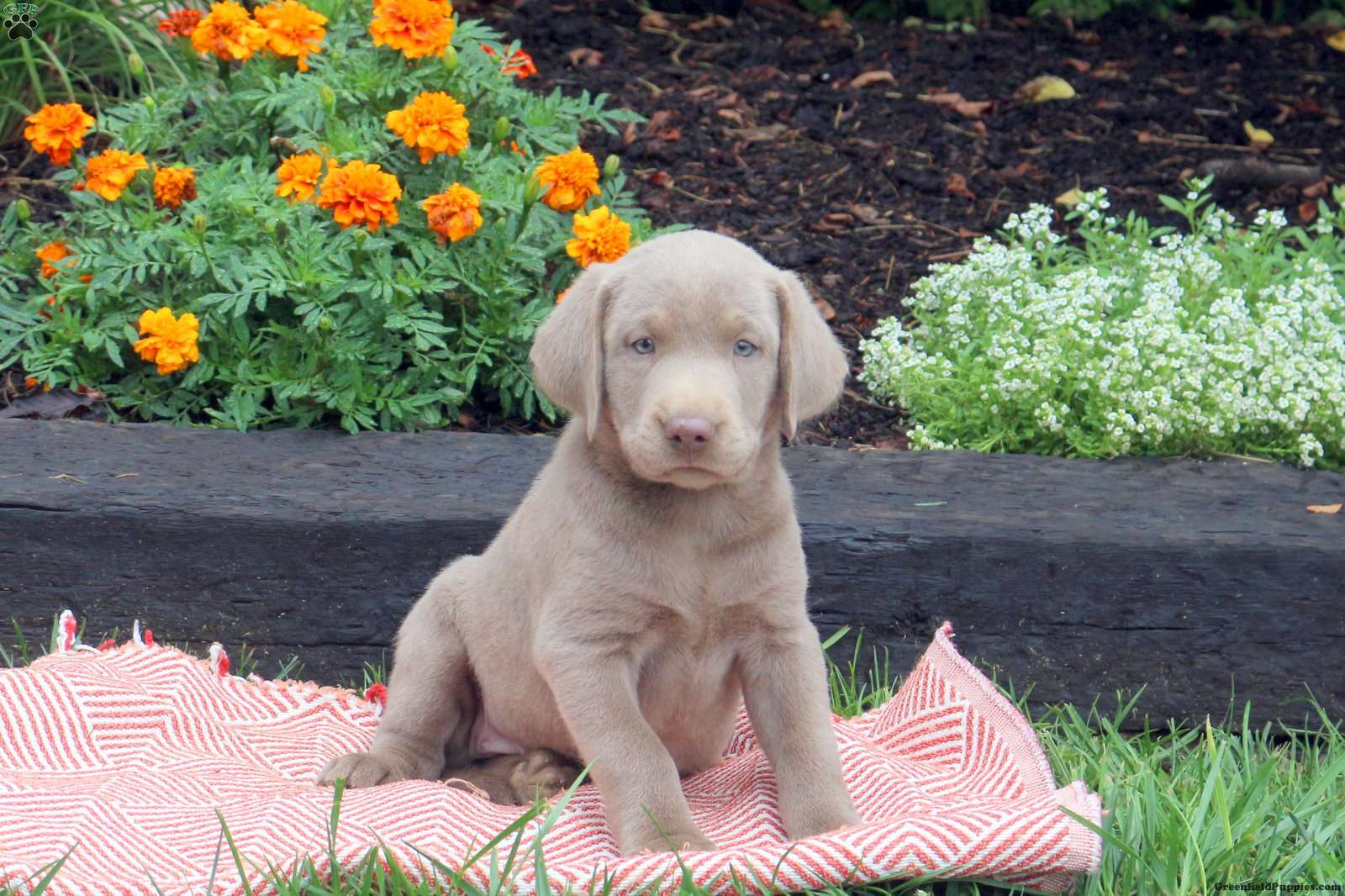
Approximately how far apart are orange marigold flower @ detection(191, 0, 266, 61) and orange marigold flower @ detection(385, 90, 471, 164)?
0.59m

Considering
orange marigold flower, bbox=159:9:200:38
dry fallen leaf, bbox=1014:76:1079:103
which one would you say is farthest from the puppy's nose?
dry fallen leaf, bbox=1014:76:1079:103

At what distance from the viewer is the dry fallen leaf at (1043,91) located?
700 centimetres

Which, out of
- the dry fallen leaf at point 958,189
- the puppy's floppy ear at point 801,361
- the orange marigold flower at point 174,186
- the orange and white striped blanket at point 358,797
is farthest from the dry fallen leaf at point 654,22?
the puppy's floppy ear at point 801,361

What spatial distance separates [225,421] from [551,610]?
72.1 inches

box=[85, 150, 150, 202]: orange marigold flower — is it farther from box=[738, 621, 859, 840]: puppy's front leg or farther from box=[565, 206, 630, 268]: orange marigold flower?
box=[738, 621, 859, 840]: puppy's front leg

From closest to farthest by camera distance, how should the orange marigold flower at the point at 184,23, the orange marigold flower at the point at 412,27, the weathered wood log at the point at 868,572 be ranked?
the weathered wood log at the point at 868,572
the orange marigold flower at the point at 412,27
the orange marigold flower at the point at 184,23

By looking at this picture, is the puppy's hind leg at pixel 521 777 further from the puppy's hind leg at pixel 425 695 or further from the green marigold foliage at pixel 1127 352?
the green marigold foliage at pixel 1127 352

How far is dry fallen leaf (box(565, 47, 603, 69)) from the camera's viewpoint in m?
6.83

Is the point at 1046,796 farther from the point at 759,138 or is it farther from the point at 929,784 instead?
the point at 759,138

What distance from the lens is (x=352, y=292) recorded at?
4527mm

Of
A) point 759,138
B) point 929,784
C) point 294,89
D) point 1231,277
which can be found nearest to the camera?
point 929,784

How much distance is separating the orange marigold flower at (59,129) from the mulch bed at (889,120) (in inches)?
46.6

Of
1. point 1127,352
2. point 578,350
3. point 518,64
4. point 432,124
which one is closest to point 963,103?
point 518,64

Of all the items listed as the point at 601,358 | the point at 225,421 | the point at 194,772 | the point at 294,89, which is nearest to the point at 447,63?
the point at 294,89
